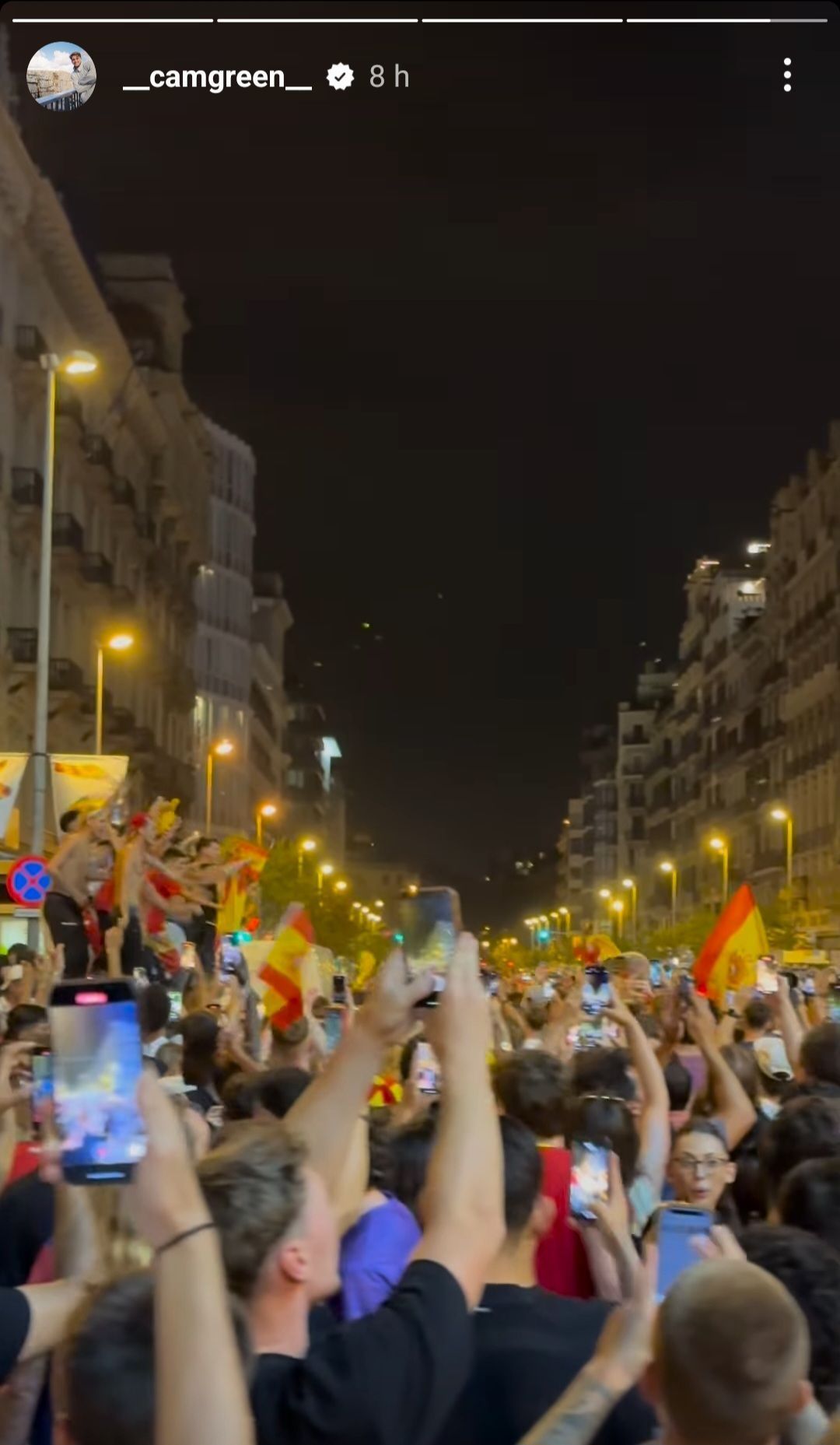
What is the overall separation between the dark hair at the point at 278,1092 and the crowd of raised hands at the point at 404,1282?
2.01ft

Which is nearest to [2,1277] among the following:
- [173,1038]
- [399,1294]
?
[399,1294]

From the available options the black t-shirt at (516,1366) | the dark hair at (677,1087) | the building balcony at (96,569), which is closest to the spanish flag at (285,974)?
the dark hair at (677,1087)

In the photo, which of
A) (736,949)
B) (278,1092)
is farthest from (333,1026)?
(736,949)

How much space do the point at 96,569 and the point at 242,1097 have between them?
1830 inches

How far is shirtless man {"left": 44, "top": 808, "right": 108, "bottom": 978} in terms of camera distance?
1327 cm

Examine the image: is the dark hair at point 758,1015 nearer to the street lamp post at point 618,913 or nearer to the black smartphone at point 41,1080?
the black smartphone at point 41,1080

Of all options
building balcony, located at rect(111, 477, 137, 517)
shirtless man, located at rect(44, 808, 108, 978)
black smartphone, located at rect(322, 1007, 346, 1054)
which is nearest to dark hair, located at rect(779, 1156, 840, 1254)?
black smartphone, located at rect(322, 1007, 346, 1054)

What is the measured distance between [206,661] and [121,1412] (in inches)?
3848

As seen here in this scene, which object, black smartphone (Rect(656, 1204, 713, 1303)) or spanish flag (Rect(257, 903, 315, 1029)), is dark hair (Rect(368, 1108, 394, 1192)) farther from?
spanish flag (Rect(257, 903, 315, 1029))

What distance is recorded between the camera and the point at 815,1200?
491 cm

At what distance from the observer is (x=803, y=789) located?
8756 cm

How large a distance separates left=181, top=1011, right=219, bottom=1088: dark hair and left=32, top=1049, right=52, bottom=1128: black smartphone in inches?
136

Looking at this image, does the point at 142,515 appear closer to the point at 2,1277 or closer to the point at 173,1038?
the point at 173,1038

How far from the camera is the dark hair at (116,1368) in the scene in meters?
2.99
